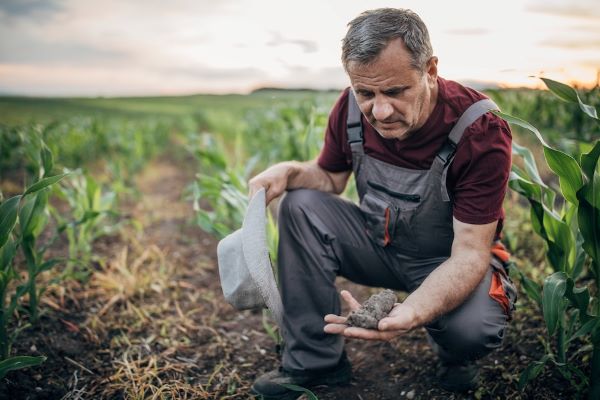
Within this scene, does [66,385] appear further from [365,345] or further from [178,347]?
[365,345]

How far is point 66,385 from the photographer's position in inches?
73.0

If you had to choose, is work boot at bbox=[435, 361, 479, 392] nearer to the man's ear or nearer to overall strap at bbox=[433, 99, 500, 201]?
overall strap at bbox=[433, 99, 500, 201]

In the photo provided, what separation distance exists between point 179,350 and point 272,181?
102cm

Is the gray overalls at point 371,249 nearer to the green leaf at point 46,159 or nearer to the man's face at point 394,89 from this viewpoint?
the man's face at point 394,89

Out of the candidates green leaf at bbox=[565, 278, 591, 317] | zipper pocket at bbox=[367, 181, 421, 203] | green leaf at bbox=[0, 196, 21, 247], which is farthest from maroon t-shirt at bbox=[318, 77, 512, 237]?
green leaf at bbox=[0, 196, 21, 247]

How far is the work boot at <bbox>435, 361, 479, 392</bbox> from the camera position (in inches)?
67.7

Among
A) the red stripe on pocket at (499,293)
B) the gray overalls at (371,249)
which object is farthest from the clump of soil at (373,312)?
the red stripe on pocket at (499,293)

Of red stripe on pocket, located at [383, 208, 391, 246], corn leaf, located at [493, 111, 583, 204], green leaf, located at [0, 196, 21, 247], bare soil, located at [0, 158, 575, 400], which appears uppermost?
corn leaf, located at [493, 111, 583, 204]

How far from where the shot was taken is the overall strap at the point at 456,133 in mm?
1584

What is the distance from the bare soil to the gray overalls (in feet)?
0.79

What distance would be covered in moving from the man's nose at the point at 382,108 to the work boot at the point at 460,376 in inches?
40.3

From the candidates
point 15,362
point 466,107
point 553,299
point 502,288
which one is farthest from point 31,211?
point 553,299

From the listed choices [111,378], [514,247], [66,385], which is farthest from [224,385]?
[514,247]

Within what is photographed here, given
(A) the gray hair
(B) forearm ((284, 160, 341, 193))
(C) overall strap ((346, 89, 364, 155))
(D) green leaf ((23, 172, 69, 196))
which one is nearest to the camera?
(A) the gray hair
